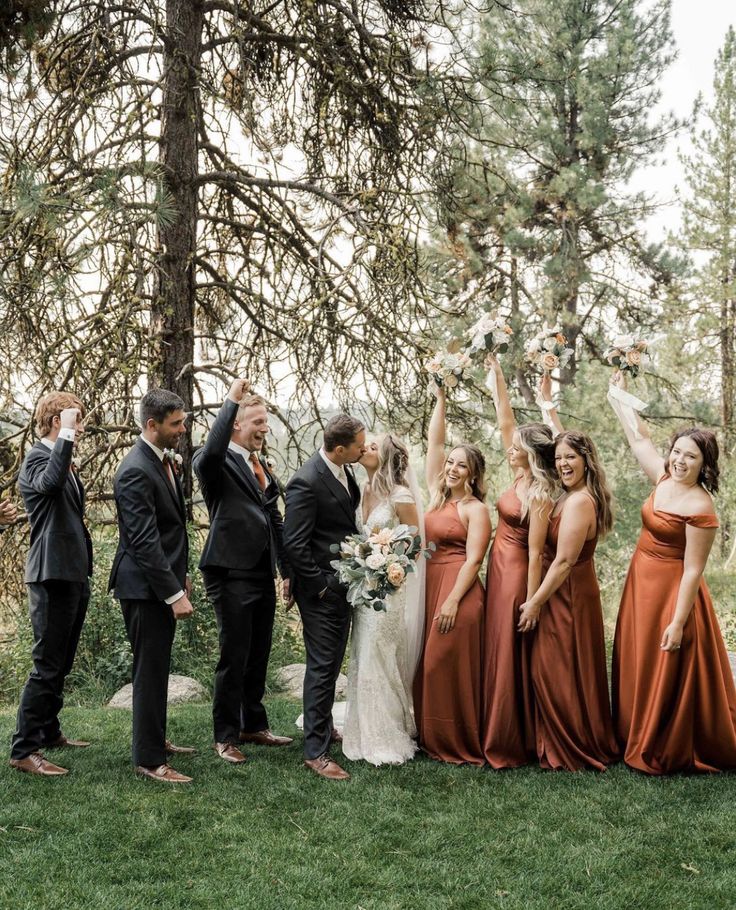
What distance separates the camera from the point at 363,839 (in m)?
3.95

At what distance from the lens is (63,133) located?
6691 mm

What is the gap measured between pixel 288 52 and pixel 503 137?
260 inches

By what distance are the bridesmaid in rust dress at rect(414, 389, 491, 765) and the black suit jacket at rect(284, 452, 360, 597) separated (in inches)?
24.9

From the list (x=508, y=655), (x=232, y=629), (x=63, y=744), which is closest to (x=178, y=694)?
(x=63, y=744)

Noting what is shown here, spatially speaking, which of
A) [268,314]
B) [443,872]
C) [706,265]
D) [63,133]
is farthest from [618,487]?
[443,872]

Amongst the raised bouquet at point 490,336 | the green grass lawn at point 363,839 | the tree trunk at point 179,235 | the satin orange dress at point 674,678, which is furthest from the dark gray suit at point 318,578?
the tree trunk at point 179,235

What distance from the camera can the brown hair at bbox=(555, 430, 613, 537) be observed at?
198 inches

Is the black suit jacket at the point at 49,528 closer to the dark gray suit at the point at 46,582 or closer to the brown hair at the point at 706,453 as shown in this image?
the dark gray suit at the point at 46,582

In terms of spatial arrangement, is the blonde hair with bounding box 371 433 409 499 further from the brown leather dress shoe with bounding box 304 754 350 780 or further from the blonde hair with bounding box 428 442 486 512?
the brown leather dress shoe with bounding box 304 754 350 780

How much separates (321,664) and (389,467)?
122cm

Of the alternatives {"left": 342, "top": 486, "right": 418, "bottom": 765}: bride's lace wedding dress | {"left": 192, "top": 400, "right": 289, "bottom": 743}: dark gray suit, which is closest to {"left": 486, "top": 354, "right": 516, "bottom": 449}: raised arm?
{"left": 342, "top": 486, "right": 418, "bottom": 765}: bride's lace wedding dress

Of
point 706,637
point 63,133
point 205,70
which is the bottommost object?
point 706,637

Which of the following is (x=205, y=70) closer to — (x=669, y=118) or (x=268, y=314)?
(x=268, y=314)

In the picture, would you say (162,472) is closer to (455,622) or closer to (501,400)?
(455,622)
